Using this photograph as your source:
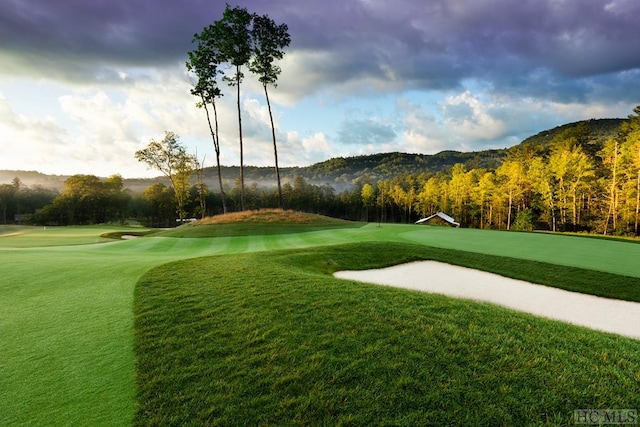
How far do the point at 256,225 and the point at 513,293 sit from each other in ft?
63.8

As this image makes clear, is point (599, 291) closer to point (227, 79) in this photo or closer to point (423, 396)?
point (423, 396)

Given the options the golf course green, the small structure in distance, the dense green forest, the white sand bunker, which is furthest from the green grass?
the small structure in distance

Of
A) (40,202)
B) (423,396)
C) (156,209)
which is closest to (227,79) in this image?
(423,396)

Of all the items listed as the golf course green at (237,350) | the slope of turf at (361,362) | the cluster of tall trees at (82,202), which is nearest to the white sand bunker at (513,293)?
the golf course green at (237,350)

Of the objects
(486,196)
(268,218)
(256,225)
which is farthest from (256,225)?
(486,196)

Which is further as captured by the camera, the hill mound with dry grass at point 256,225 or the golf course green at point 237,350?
the hill mound with dry grass at point 256,225

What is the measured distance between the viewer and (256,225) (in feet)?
84.0

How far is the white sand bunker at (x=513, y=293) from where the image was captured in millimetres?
8461

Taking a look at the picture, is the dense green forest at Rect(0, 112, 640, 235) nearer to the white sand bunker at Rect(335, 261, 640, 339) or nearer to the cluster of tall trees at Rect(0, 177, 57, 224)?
the cluster of tall trees at Rect(0, 177, 57, 224)

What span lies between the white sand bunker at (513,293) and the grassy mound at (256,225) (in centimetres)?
1324

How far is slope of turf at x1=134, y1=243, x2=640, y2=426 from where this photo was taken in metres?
3.36

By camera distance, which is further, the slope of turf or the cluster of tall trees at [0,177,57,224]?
the cluster of tall trees at [0,177,57,224]

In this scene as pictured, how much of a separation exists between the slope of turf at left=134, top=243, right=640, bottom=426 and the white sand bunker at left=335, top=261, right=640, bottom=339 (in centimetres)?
337

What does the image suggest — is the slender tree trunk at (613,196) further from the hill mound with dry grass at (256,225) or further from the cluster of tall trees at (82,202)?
the cluster of tall trees at (82,202)
